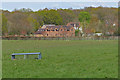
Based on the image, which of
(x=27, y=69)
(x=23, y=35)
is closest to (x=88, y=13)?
(x=23, y=35)

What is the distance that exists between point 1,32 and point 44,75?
6896 cm

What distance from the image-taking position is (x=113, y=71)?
11.9m

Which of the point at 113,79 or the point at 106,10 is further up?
the point at 106,10

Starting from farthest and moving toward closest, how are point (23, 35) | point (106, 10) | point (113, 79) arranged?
point (106, 10), point (23, 35), point (113, 79)

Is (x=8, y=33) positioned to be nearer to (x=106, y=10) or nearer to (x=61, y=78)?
(x=106, y=10)

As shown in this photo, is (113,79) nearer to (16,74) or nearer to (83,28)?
(16,74)

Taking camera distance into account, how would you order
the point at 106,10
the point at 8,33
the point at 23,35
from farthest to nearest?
the point at 106,10, the point at 8,33, the point at 23,35

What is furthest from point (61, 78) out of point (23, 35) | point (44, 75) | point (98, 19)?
point (98, 19)

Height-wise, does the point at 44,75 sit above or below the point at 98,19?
below

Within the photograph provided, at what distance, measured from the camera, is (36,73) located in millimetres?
11438

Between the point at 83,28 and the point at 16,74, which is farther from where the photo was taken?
the point at 83,28

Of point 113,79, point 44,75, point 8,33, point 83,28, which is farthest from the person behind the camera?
point 83,28

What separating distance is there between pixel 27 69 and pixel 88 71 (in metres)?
2.99

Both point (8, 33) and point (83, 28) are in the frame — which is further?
point (83, 28)
